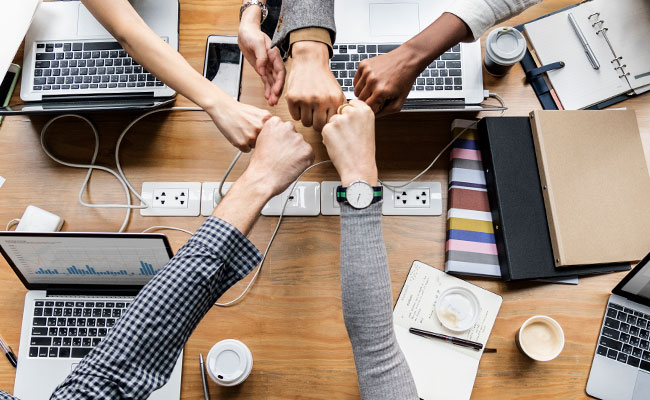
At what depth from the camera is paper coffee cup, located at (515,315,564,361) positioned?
3.16ft

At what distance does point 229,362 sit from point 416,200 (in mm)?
540

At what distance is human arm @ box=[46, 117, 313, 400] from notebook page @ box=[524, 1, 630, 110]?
0.83 m

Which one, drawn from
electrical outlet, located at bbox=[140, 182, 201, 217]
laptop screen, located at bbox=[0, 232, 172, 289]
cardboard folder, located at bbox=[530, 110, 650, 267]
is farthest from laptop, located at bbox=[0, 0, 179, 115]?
cardboard folder, located at bbox=[530, 110, 650, 267]

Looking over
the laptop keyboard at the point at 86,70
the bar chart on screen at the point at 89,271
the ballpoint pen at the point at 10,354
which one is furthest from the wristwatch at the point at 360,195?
the ballpoint pen at the point at 10,354

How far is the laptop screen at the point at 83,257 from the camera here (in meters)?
0.89

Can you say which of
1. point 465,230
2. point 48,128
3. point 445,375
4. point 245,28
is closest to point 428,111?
point 465,230

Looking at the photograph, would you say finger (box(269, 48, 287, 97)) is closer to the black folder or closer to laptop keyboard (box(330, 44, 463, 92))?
laptop keyboard (box(330, 44, 463, 92))

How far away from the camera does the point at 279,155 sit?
2.82ft

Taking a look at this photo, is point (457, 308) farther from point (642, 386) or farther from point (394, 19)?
point (394, 19)

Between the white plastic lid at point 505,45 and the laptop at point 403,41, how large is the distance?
3cm

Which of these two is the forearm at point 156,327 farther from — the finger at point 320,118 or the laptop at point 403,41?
the laptop at point 403,41

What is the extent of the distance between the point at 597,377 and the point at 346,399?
0.53 meters

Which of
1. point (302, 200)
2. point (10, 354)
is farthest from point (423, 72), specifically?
point (10, 354)

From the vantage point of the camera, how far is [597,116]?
3.44ft
